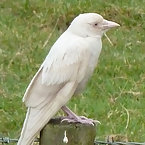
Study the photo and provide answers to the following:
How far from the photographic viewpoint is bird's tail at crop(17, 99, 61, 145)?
3943 mm

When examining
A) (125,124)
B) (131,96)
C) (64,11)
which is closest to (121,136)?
(125,124)

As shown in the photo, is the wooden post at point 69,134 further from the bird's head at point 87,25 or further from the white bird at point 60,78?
the bird's head at point 87,25

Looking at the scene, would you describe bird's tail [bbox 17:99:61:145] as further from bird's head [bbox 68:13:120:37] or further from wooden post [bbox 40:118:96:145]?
bird's head [bbox 68:13:120:37]

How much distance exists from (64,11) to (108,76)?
1.81 metres

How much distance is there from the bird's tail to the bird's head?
1.40ft

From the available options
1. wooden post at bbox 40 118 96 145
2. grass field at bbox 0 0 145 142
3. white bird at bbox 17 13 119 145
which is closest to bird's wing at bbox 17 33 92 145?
white bird at bbox 17 13 119 145

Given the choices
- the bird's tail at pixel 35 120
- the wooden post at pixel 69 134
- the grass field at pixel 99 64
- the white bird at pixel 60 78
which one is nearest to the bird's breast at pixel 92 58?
the white bird at pixel 60 78

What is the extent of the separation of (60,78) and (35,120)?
250 mm

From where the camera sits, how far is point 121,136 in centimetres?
623

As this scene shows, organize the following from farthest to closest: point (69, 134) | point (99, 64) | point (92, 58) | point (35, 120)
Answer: point (99, 64) < point (92, 58) < point (35, 120) < point (69, 134)

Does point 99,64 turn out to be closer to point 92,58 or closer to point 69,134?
point 92,58

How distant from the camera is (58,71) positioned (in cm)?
399

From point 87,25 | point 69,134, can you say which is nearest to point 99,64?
point 87,25

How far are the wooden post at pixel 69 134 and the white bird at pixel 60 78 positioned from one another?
0.07m
